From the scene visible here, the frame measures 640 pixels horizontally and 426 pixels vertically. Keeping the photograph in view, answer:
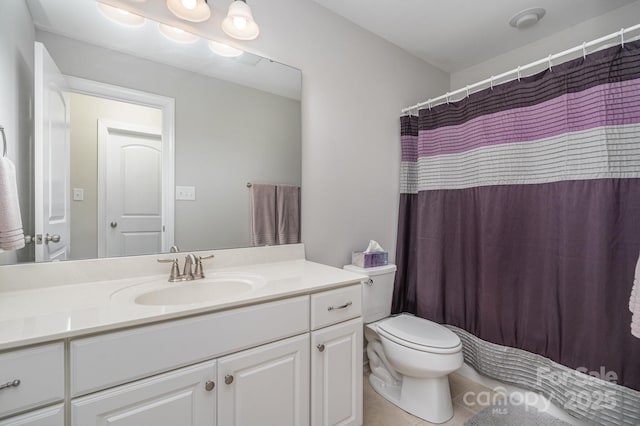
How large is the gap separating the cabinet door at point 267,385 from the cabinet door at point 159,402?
0.05 metres

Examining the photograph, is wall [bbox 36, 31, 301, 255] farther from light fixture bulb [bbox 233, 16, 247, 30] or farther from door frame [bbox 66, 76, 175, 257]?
light fixture bulb [bbox 233, 16, 247, 30]

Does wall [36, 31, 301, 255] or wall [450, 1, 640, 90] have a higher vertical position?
wall [450, 1, 640, 90]

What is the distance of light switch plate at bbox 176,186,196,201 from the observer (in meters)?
1.41

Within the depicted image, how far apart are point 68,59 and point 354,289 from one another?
1509mm

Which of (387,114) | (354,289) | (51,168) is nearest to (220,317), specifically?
(354,289)

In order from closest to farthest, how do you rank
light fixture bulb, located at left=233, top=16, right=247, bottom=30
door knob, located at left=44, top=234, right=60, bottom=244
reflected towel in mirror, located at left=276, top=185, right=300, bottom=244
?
door knob, located at left=44, top=234, right=60, bottom=244 < light fixture bulb, located at left=233, top=16, right=247, bottom=30 < reflected towel in mirror, located at left=276, top=185, right=300, bottom=244

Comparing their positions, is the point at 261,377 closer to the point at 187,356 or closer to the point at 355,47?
the point at 187,356

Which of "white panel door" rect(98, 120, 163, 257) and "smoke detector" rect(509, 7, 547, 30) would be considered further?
"smoke detector" rect(509, 7, 547, 30)

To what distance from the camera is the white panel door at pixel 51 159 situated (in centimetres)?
109

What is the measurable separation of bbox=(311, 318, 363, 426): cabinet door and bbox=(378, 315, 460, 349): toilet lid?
341mm

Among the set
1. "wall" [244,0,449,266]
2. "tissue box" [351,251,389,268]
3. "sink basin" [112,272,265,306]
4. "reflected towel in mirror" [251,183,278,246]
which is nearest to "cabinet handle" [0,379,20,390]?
"sink basin" [112,272,265,306]

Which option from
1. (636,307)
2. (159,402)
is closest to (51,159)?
(159,402)

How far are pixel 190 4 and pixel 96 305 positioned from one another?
131cm

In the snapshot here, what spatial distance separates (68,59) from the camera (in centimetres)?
114
